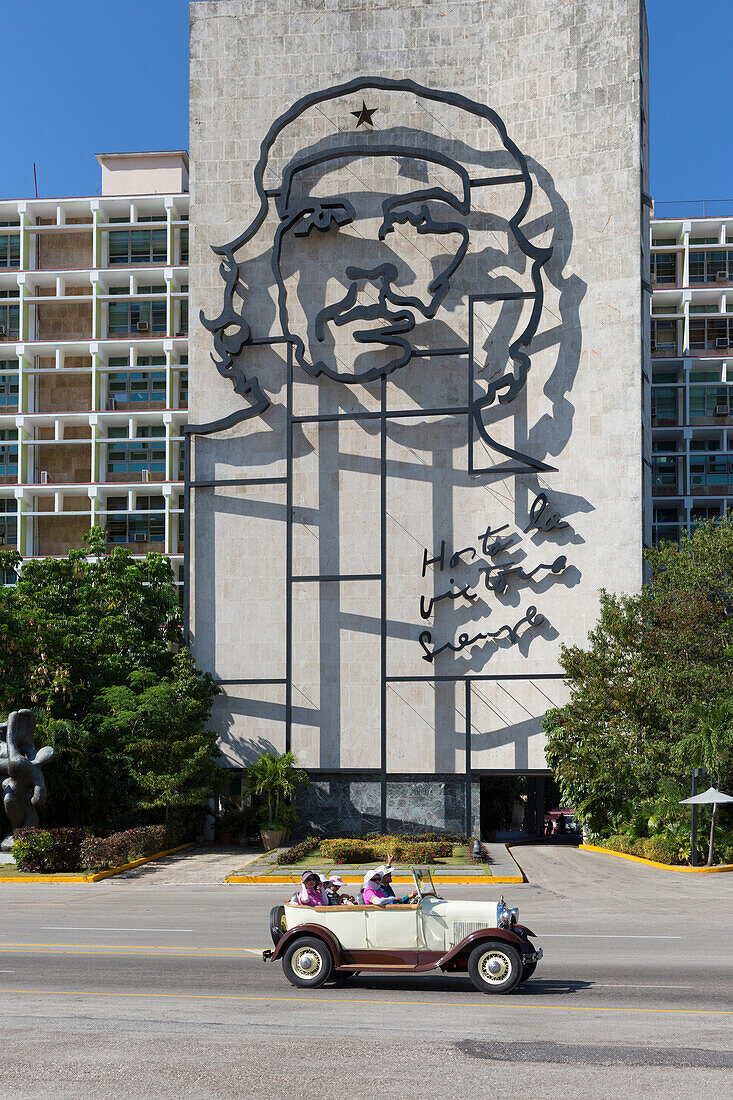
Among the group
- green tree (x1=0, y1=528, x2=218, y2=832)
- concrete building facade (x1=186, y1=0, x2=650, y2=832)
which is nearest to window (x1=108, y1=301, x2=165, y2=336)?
concrete building facade (x1=186, y1=0, x2=650, y2=832)

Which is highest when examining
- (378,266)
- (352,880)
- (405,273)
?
(378,266)

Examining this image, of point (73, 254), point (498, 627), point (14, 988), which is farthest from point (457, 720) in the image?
point (73, 254)

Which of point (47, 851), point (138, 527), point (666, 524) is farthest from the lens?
point (138, 527)

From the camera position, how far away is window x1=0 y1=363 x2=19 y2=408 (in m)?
76.9

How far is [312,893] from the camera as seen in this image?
49.8ft

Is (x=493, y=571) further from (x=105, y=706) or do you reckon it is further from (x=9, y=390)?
(x=9, y=390)

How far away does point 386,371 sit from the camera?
41531mm

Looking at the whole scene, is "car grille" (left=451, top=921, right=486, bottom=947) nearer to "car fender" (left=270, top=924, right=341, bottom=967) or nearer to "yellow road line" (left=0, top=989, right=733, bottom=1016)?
"yellow road line" (left=0, top=989, right=733, bottom=1016)

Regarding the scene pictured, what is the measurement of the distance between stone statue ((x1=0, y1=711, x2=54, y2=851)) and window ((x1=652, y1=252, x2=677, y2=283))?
54326 millimetres

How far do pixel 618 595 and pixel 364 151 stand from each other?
61.7ft

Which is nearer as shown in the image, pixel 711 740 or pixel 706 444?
pixel 711 740

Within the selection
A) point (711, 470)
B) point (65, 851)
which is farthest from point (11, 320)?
point (65, 851)

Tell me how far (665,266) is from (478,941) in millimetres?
66617

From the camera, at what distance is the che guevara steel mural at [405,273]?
4081cm
